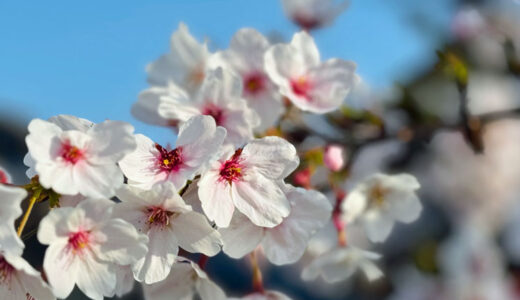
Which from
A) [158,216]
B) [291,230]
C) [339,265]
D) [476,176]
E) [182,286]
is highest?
[158,216]

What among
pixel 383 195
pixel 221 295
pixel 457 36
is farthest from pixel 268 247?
pixel 457 36

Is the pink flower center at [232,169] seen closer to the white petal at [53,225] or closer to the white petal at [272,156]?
the white petal at [272,156]

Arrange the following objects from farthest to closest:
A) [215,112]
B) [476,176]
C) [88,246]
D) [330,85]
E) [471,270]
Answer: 1. [476,176]
2. [471,270]
3. [330,85]
4. [215,112]
5. [88,246]

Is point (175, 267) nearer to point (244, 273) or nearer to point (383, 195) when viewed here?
point (383, 195)

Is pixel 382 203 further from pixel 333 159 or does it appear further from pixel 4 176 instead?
pixel 4 176

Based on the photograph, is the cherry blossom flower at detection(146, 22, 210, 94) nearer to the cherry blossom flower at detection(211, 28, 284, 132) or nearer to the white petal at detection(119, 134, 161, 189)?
the cherry blossom flower at detection(211, 28, 284, 132)

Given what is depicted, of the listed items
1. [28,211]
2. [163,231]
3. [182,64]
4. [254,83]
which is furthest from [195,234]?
[182,64]

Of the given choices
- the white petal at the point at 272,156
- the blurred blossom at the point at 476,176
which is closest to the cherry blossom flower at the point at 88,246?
the white petal at the point at 272,156
